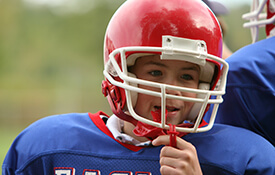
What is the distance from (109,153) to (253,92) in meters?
0.66

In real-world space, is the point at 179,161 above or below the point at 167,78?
below

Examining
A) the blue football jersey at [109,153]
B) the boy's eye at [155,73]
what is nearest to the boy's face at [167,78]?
the boy's eye at [155,73]

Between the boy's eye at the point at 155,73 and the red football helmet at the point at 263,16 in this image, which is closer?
the boy's eye at the point at 155,73

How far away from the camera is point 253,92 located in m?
1.82

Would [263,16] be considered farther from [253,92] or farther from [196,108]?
[196,108]

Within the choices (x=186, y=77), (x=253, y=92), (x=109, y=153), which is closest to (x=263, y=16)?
(x=253, y=92)

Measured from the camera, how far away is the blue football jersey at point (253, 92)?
5.96 feet

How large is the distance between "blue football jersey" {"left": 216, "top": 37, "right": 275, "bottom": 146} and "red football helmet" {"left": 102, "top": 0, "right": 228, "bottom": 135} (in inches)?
4.3

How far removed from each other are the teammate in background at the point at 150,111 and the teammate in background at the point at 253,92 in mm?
108

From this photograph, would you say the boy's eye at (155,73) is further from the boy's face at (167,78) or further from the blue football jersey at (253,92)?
the blue football jersey at (253,92)

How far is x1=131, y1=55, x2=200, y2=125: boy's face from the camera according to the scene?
5.52 feet

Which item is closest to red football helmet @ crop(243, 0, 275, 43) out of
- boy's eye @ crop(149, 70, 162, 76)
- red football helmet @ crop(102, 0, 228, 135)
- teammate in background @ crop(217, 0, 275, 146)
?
teammate in background @ crop(217, 0, 275, 146)

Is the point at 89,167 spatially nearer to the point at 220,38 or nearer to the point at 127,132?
the point at 127,132

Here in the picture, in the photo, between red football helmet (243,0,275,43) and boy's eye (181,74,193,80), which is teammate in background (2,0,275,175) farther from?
red football helmet (243,0,275,43)
